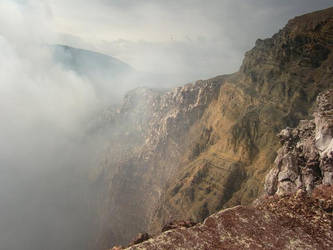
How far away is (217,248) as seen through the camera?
49.0ft

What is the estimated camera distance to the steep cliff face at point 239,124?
4027 inches

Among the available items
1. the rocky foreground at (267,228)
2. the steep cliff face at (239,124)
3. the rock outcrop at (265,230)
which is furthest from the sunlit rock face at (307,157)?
the steep cliff face at (239,124)

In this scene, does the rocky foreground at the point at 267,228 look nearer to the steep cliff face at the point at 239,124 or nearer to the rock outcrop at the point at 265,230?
the rock outcrop at the point at 265,230

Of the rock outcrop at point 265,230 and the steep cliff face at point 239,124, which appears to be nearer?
the rock outcrop at point 265,230

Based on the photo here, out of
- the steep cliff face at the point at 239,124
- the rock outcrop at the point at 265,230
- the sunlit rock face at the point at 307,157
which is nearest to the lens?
the rock outcrop at the point at 265,230

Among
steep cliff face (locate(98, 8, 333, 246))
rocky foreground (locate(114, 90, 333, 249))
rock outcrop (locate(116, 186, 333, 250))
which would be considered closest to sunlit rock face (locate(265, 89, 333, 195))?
rocky foreground (locate(114, 90, 333, 249))

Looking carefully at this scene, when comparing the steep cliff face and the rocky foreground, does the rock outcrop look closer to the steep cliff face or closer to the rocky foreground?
the rocky foreground

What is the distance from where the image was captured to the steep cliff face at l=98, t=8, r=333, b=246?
102 m

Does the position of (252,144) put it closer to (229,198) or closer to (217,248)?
(229,198)

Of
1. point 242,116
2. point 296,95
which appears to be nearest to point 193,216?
point 242,116

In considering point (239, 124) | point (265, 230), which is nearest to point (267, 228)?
point (265, 230)

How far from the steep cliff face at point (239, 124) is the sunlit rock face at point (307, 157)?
33947 mm

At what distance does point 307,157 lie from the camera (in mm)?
50688

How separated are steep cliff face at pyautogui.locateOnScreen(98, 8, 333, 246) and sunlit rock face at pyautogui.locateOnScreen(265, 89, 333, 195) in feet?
111
